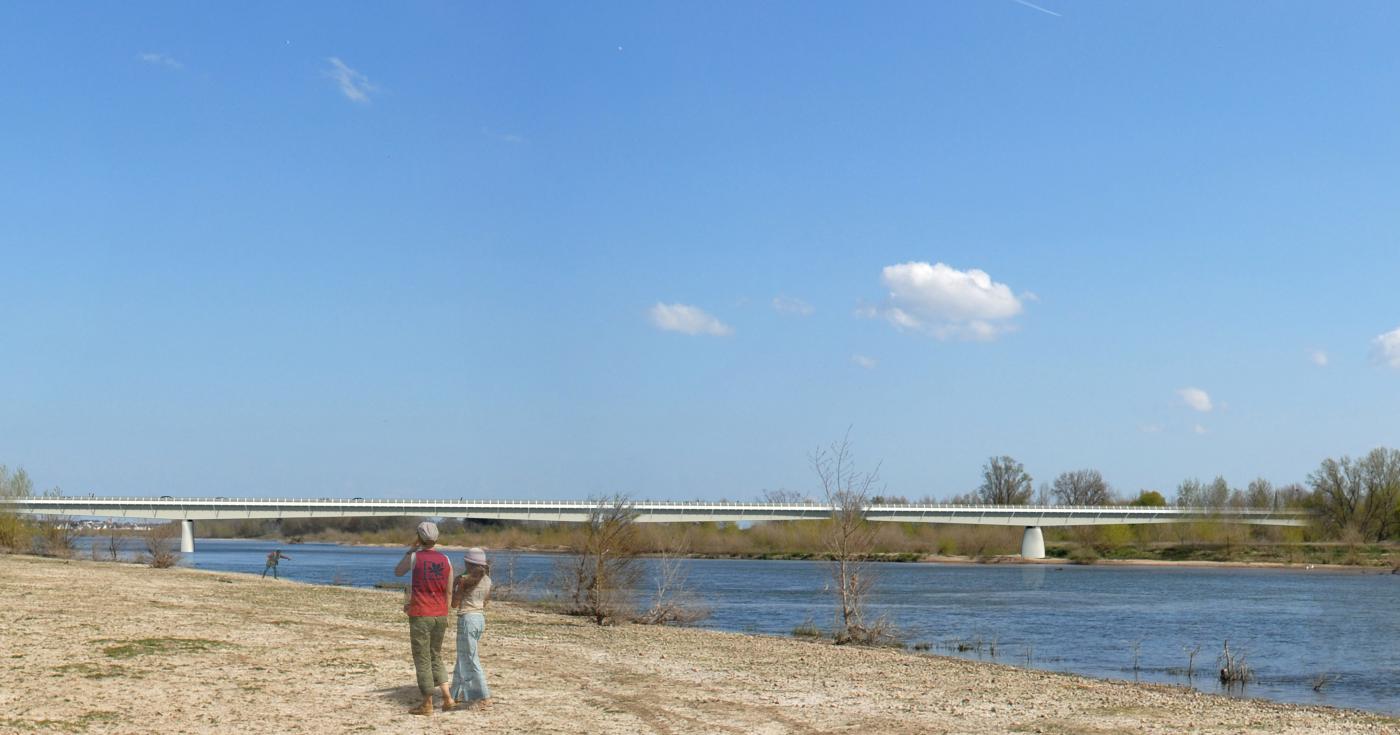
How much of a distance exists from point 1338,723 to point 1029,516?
365 ft

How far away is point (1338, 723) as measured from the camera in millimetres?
18969

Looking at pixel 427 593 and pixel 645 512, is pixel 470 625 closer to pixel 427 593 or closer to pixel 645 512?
pixel 427 593

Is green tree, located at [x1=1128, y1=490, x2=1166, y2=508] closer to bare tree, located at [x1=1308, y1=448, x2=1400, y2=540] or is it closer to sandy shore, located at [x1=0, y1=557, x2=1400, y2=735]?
bare tree, located at [x1=1308, y1=448, x2=1400, y2=540]

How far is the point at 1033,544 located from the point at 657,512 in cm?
3810

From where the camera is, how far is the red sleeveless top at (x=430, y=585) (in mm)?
14805

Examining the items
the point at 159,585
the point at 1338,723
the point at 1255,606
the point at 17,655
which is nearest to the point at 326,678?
the point at 17,655

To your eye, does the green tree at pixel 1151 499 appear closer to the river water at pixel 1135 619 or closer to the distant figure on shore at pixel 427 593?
the river water at pixel 1135 619

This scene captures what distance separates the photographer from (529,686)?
18125 millimetres

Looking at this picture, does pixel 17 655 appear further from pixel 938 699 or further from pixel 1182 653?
pixel 1182 653

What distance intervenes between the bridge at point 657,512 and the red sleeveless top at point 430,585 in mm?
96422

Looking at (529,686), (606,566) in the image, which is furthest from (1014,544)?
(529,686)

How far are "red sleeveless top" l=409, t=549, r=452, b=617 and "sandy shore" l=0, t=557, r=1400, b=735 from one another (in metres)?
1.32

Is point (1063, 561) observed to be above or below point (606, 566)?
below

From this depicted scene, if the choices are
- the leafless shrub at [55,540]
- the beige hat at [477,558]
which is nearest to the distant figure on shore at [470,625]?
the beige hat at [477,558]
